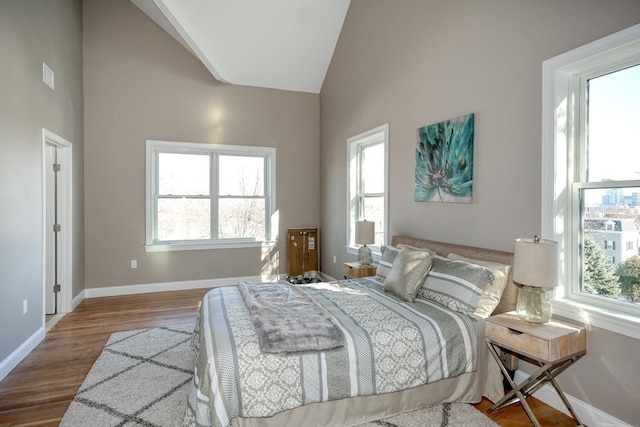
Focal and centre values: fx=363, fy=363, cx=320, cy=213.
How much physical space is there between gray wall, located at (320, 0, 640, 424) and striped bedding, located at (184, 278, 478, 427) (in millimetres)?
761

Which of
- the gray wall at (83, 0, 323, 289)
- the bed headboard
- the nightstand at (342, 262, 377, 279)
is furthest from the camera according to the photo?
the gray wall at (83, 0, 323, 289)

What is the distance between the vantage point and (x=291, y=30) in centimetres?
500

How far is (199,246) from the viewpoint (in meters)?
5.50

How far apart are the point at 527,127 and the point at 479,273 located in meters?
1.08

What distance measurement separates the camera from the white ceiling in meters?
4.48

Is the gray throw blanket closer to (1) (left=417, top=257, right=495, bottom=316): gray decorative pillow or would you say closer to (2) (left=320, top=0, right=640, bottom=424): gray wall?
(1) (left=417, top=257, right=495, bottom=316): gray decorative pillow

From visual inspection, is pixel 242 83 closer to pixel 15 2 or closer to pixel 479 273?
pixel 15 2

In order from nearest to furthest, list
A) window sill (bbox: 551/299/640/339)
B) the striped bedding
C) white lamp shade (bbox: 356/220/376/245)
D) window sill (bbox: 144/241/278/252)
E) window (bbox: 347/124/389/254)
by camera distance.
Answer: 1. the striped bedding
2. window sill (bbox: 551/299/640/339)
3. white lamp shade (bbox: 356/220/376/245)
4. window (bbox: 347/124/389/254)
5. window sill (bbox: 144/241/278/252)

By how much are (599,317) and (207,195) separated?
4900mm

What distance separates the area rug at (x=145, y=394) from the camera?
2207mm

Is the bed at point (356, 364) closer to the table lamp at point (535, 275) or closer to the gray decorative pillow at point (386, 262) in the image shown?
the table lamp at point (535, 275)

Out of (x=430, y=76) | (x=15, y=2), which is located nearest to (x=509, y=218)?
(x=430, y=76)

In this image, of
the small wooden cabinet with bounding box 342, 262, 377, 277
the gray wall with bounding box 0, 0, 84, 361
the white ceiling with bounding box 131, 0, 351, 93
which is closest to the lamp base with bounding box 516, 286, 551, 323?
the small wooden cabinet with bounding box 342, 262, 377, 277

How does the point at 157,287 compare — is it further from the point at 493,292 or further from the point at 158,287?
the point at 493,292
